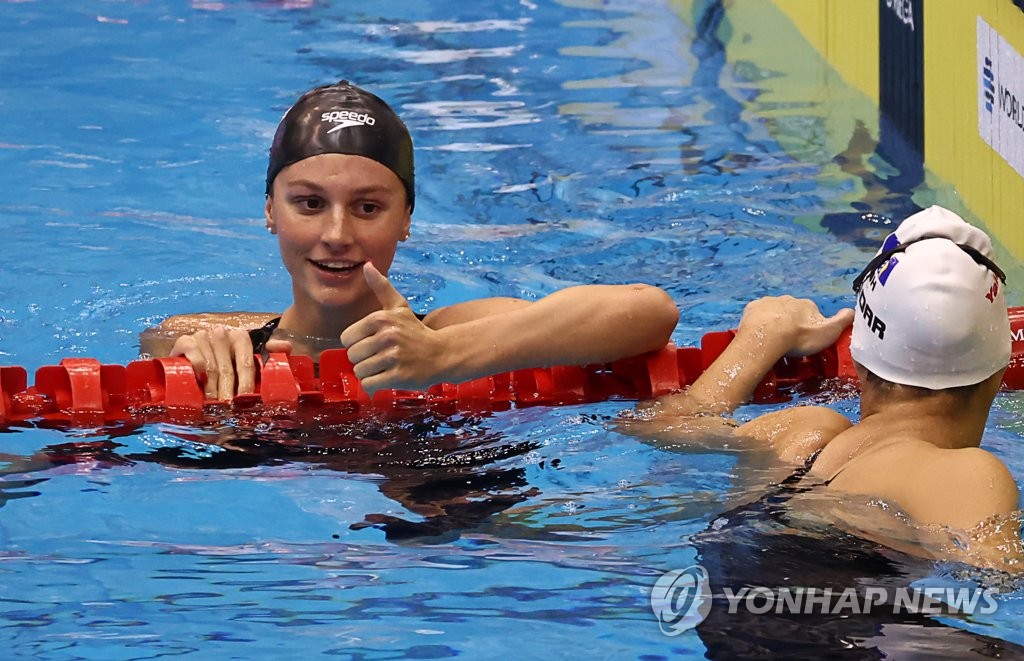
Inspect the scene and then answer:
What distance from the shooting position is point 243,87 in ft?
30.2

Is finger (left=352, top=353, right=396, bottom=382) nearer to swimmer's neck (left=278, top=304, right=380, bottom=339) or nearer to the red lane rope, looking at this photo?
the red lane rope

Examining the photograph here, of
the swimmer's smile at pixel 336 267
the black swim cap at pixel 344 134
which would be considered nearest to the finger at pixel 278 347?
the swimmer's smile at pixel 336 267

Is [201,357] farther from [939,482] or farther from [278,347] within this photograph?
[939,482]

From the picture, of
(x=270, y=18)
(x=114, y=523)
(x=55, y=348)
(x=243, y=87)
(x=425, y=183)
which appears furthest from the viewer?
(x=270, y=18)

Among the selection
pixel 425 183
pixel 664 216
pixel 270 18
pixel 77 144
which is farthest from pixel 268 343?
pixel 270 18

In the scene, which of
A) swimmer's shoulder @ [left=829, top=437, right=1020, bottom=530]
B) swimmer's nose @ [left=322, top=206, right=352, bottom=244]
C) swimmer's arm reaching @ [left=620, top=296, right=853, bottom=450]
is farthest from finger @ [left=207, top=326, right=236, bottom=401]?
swimmer's shoulder @ [left=829, top=437, right=1020, bottom=530]

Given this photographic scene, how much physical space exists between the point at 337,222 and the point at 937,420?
1.73 metres

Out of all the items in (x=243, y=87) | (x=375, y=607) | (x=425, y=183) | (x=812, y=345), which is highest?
(x=243, y=87)

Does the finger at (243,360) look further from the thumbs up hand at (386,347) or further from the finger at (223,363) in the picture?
the thumbs up hand at (386,347)

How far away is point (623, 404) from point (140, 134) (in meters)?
5.11

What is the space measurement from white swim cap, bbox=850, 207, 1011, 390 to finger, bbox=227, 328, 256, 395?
1.69 meters

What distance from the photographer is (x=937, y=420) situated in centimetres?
295

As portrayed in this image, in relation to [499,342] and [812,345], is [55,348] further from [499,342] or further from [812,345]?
[812,345]

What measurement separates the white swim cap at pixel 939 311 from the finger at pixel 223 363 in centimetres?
173
